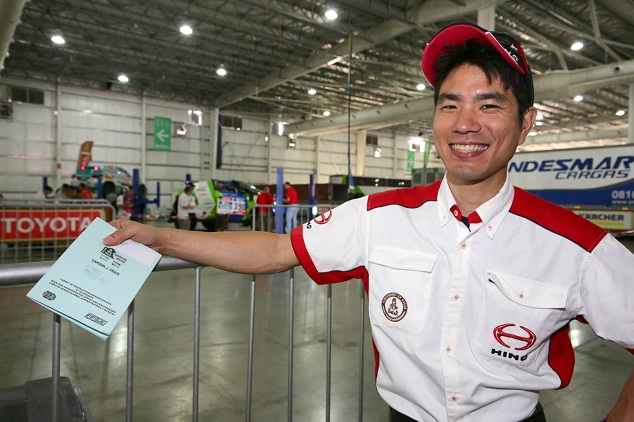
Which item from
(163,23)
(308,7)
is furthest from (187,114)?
(308,7)

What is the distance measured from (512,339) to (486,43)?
2.85ft

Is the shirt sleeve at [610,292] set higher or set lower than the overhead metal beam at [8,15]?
lower

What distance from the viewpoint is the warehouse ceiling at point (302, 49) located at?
12.8 metres

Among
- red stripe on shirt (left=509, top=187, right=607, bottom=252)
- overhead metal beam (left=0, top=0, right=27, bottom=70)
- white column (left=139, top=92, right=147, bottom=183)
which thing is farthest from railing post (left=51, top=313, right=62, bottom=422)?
white column (left=139, top=92, right=147, bottom=183)

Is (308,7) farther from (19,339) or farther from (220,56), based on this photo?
(19,339)

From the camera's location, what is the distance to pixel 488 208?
A: 1.24 metres

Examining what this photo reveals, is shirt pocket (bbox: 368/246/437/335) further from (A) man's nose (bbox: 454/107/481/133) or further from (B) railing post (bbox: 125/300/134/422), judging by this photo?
(B) railing post (bbox: 125/300/134/422)

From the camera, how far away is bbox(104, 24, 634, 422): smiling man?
3.77 ft

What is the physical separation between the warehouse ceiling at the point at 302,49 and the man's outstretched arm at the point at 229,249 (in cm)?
755

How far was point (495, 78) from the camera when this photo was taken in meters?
1.23

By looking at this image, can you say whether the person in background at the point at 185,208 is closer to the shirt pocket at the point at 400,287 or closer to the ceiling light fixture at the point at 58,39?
the ceiling light fixture at the point at 58,39

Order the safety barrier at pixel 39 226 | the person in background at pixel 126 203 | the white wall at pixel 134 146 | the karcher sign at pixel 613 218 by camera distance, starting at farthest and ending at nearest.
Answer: the white wall at pixel 134 146 → the person in background at pixel 126 203 → the karcher sign at pixel 613 218 → the safety barrier at pixel 39 226

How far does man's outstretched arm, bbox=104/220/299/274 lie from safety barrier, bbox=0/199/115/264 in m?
8.05

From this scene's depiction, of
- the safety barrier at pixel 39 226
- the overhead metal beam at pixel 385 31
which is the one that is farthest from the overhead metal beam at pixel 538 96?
the safety barrier at pixel 39 226
